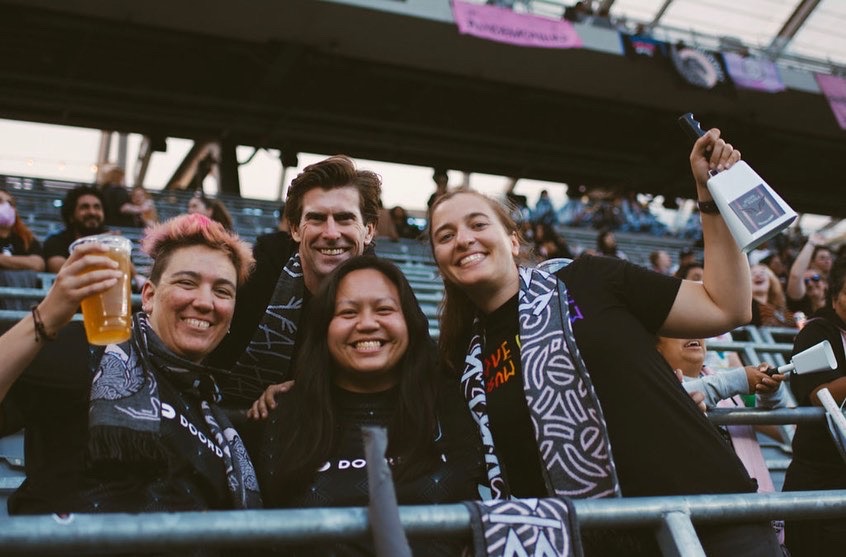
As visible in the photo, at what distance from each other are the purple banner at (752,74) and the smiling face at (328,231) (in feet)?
40.3

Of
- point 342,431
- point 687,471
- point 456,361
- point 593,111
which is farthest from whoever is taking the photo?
point 593,111

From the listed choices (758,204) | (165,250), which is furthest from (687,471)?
(165,250)

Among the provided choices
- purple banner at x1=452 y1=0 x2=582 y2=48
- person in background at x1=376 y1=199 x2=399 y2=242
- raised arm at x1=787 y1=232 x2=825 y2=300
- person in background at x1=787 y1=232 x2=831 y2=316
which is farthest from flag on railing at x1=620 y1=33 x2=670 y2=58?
raised arm at x1=787 y1=232 x2=825 y2=300

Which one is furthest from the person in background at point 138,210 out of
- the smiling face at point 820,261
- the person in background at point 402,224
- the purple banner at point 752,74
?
the purple banner at point 752,74

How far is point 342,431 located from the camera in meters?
1.57

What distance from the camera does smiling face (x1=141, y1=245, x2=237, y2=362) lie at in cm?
158

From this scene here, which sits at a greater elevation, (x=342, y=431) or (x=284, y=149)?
(x=284, y=149)

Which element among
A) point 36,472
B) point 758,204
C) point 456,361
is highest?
point 758,204

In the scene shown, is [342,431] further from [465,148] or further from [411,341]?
[465,148]

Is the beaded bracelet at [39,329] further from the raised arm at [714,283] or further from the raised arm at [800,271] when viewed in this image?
the raised arm at [800,271]

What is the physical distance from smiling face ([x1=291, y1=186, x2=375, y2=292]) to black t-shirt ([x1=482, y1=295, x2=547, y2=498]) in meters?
0.63

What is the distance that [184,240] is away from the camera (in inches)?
66.9

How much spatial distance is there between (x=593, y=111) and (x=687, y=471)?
14534 millimetres

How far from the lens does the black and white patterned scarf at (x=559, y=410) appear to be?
1440 mm
